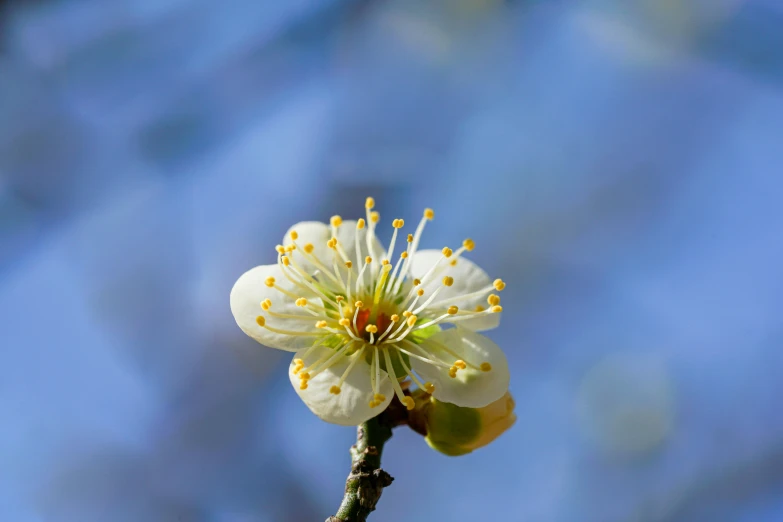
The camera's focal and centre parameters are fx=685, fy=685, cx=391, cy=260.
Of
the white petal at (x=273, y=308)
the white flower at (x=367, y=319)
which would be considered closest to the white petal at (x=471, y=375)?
the white flower at (x=367, y=319)

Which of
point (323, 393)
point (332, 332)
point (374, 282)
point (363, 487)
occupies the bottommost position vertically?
point (363, 487)

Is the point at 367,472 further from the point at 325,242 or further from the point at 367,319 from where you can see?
the point at 325,242

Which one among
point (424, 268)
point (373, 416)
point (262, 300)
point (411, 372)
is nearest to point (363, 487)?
point (373, 416)

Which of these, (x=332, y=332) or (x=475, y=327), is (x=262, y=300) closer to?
(x=332, y=332)

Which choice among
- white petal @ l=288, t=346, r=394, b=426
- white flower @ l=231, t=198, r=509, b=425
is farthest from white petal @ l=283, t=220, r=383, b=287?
white petal @ l=288, t=346, r=394, b=426

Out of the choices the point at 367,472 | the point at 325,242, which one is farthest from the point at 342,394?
the point at 325,242

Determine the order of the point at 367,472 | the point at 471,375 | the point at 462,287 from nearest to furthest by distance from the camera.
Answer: the point at 367,472 < the point at 471,375 < the point at 462,287

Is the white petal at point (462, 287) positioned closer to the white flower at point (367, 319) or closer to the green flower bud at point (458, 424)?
the white flower at point (367, 319)

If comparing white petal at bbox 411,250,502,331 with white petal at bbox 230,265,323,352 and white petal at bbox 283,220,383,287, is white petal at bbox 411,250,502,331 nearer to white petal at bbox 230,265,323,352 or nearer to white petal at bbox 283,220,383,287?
white petal at bbox 283,220,383,287
